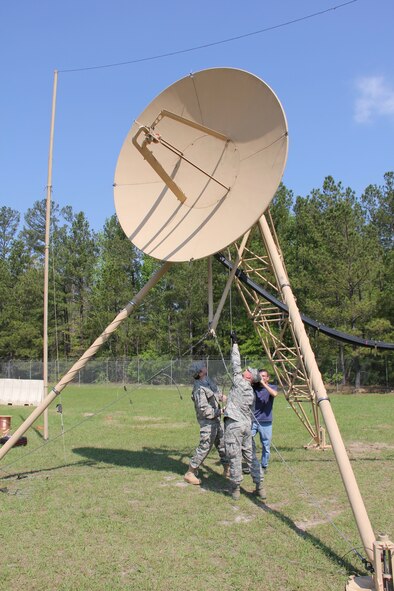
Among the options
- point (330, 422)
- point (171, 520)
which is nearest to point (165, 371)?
point (171, 520)

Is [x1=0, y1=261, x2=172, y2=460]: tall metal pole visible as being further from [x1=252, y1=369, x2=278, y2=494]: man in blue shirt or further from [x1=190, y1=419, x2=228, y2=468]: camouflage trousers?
[x1=252, y1=369, x2=278, y2=494]: man in blue shirt

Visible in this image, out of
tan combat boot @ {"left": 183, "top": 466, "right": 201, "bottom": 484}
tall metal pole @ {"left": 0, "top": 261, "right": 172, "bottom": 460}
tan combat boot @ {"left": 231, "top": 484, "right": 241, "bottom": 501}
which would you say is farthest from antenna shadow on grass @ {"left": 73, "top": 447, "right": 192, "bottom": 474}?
tall metal pole @ {"left": 0, "top": 261, "right": 172, "bottom": 460}

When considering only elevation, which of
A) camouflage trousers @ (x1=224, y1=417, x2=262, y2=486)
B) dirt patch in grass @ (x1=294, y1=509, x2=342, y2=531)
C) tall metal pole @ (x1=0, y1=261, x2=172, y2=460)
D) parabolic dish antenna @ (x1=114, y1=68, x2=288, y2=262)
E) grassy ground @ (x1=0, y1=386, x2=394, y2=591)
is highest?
parabolic dish antenna @ (x1=114, y1=68, x2=288, y2=262)

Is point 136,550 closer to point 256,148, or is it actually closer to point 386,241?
point 256,148

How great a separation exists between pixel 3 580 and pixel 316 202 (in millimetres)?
38294

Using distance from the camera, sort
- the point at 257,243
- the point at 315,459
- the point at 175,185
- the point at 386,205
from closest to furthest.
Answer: the point at 175,185 → the point at 315,459 → the point at 257,243 → the point at 386,205

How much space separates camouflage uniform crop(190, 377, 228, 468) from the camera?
8.52m

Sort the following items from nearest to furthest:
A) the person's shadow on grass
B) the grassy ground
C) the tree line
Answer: the grassy ground < the person's shadow on grass < the tree line

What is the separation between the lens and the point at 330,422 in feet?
19.6

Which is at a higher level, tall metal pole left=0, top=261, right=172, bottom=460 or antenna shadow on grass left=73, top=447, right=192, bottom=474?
tall metal pole left=0, top=261, right=172, bottom=460

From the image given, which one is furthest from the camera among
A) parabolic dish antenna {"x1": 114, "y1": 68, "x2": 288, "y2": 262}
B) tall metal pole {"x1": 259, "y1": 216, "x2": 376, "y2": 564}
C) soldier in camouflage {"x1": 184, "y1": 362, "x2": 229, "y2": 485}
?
soldier in camouflage {"x1": 184, "y1": 362, "x2": 229, "y2": 485}

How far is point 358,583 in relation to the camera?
461 cm

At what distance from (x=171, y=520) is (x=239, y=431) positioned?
5.76 ft

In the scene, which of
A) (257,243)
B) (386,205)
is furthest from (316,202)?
(386,205)
